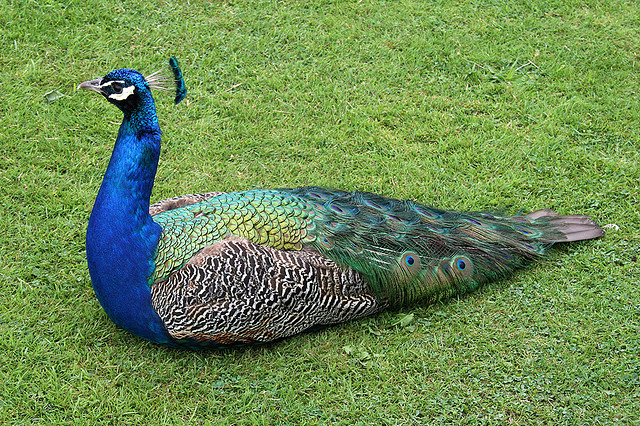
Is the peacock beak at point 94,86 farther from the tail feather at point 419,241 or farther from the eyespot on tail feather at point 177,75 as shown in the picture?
the tail feather at point 419,241

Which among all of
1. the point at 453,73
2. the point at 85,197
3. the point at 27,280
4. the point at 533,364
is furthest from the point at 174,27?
the point at 533,364

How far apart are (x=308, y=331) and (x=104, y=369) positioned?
111 centimetres

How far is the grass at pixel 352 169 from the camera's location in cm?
373

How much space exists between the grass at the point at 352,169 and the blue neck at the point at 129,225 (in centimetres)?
41

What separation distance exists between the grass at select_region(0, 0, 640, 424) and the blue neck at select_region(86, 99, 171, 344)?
414mm

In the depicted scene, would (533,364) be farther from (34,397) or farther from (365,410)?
(34,397)

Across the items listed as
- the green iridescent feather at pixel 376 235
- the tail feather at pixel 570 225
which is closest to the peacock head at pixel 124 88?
the green iridescent feather at pixel 376 235

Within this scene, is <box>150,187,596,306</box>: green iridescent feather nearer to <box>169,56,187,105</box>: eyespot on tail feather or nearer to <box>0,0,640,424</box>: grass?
<box>0,0,640,424</box>: grass

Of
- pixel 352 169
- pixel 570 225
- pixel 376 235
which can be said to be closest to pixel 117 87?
pixel 376 235

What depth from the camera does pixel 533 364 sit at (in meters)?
3.89

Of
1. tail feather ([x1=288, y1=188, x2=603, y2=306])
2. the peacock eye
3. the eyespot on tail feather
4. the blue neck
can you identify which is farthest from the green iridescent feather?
the peacock eye

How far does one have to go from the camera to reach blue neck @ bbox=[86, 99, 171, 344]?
139 inches

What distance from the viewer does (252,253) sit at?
368 centimetres

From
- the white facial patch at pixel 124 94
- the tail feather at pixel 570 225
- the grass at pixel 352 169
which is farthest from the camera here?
the tail feather at pixel 570 225
